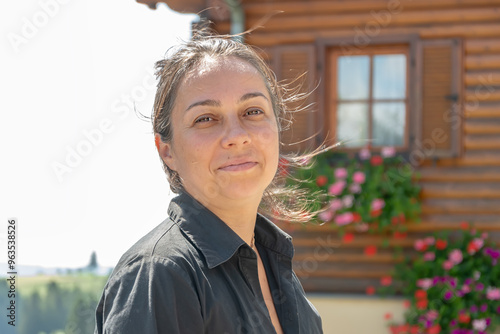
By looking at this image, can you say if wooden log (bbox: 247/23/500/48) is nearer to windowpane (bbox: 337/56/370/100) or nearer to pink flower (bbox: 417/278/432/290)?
windowpane (bbox: 337/56/370/100)

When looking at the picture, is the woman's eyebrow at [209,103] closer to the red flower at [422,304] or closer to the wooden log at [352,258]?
the red flower at [422,304]

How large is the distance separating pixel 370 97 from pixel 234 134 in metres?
4.67

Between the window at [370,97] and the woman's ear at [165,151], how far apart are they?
434 cm

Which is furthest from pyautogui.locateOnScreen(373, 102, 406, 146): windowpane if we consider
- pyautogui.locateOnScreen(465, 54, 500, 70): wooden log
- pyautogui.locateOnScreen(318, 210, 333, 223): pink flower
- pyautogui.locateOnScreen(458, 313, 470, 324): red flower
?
pyautogui.locateOnScreen(458, 313, 470, 324): red flower

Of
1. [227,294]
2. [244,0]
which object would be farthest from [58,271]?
[227,294]

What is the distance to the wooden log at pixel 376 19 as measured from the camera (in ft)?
18.3

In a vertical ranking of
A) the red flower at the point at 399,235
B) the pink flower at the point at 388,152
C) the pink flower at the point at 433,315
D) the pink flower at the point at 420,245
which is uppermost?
the pink flower at the point at 388,152

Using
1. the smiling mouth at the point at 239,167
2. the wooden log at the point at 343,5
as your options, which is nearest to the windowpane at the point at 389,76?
the wooden log at the point at 343,5

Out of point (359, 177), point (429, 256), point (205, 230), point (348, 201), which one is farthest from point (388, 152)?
point (205, 230)

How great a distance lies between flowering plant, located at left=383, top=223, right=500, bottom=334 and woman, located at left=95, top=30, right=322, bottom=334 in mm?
3935

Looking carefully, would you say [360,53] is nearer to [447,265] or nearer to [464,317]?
[447,265]

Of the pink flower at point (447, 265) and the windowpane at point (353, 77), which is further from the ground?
the windowpane at point (353, 77)

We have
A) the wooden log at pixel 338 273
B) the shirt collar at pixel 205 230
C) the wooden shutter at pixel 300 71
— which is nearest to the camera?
the shirt collar at pixel 205 230

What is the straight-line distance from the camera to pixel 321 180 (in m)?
5.50
